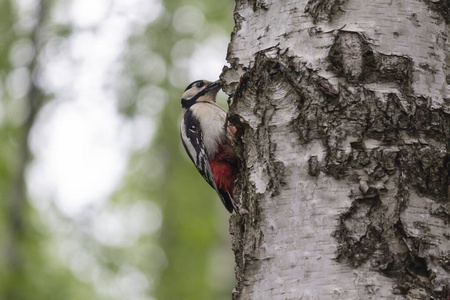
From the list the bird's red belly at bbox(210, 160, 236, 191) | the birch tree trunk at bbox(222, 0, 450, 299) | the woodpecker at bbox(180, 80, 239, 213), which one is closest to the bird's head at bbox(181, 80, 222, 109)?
the woodpecker at bbox(180, 80, 239, 213)

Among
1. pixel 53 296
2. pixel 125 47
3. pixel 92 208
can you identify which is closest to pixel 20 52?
pixel 125 47

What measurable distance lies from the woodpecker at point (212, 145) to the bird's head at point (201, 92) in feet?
0.16

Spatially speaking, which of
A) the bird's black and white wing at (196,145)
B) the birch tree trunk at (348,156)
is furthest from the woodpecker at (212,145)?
the birch tree trunk at (348,156)

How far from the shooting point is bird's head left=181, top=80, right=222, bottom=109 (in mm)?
5047

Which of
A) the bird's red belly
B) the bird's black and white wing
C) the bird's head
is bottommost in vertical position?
the bird's red belly

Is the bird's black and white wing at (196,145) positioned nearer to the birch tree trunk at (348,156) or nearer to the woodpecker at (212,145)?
the woodpecker at (212,145)

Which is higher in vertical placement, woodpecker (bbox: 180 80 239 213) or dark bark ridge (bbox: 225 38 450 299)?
woodpecker (bbox: 180 80 239 213)

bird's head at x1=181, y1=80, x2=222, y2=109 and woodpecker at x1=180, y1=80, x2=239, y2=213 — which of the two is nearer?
woodpecker at x1=180, y1=80, x2=239, y2=213

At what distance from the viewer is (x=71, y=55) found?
7574mm

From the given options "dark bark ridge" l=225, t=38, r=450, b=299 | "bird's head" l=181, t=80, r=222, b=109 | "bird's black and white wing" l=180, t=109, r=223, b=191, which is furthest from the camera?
"bird's head" l=181, t=80, r=222, b=109

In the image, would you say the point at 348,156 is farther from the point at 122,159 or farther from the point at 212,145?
the point at 122,159

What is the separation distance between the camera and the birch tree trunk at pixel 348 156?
1610mm

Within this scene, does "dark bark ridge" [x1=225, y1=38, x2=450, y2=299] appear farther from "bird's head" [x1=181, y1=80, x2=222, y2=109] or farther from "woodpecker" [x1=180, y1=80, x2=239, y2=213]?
"bird's head" [x1=181, y1=80, x2=222, y2=109]

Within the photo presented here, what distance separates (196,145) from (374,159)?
2835 millimetres
